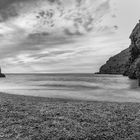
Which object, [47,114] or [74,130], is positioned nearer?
[74,130]

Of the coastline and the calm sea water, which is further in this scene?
the calm sea water

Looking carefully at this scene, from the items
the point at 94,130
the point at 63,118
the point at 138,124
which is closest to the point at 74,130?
the point at 94,130

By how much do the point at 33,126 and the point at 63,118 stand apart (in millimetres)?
3416

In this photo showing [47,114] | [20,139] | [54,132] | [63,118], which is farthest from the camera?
[47,114]

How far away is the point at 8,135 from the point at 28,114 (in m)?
6.22

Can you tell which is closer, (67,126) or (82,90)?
(67,126)

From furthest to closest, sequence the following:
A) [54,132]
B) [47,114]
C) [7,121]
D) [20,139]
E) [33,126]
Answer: [47,114] < [7,121] < [33,126] < [54,132] < [20,139]

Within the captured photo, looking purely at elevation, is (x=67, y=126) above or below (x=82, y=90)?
above

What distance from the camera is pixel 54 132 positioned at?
13.7m

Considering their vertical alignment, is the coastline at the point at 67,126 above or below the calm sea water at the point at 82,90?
above

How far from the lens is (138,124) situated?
634 inches

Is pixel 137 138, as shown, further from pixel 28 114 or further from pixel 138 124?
pixel 28 114

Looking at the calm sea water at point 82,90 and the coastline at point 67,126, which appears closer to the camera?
the coastline at point 67,126

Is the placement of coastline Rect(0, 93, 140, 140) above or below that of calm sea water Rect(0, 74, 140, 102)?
above
